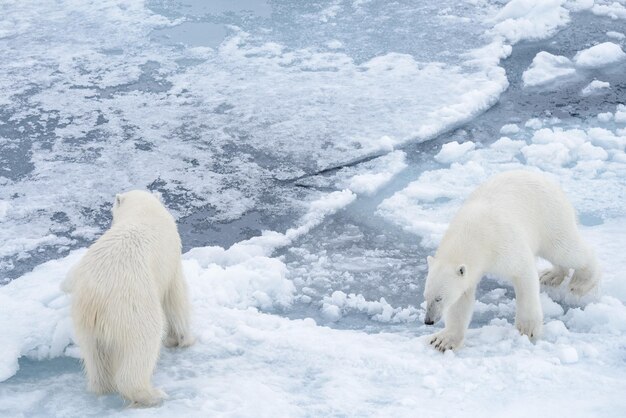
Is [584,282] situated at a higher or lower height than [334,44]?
lower

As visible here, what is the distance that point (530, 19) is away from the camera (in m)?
8.16

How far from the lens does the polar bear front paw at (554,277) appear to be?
433 cm

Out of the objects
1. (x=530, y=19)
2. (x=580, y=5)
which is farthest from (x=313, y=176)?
(x=580, y=5)

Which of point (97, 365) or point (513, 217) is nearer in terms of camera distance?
point (97, 365)

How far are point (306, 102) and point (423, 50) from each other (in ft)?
5.28

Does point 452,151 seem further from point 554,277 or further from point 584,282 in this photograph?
point 584,282

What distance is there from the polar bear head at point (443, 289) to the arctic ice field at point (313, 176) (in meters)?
0.24

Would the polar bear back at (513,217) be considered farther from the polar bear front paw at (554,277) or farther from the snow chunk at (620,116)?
the snow chunk at (620,116)

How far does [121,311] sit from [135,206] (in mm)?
703

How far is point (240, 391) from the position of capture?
333cm

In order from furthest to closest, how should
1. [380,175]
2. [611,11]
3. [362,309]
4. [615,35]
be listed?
[611,11]
[615,35]
[380,175]
[362,309]

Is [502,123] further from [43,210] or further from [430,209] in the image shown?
[43,210]

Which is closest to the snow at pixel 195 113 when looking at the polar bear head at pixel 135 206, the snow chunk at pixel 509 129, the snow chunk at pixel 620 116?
the snow chunk at pixel 509 129

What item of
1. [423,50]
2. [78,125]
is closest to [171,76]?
A: [78,125]
